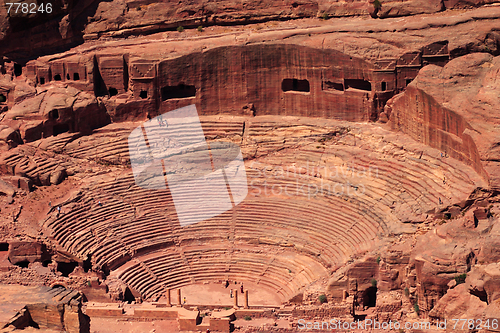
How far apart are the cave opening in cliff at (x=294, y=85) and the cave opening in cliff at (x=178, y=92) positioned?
4739mm

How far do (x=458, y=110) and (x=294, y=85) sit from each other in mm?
10221

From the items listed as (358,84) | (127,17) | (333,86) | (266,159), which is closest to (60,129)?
(127,17)

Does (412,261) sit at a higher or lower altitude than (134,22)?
lower

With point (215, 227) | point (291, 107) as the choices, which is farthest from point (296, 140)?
point (215, 227)

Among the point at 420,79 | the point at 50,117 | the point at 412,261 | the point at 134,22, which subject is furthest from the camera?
the point at 134,22

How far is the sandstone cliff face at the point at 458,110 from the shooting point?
40188 mm

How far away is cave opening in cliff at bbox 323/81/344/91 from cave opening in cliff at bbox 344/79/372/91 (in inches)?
11.4

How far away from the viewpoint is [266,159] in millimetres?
47219

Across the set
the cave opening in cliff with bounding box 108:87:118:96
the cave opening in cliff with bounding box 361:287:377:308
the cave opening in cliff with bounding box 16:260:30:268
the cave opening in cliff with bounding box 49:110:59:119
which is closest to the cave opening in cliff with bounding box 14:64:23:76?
the cave opening in cliff with bounding box 49:110:59:119

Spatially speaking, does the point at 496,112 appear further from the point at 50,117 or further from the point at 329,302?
the point at 50,117

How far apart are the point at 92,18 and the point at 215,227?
1408 cm

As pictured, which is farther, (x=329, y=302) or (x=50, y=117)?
(x=50, y=117)

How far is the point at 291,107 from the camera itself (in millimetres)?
49094

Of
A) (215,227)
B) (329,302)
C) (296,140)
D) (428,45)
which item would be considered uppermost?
(428,45)
